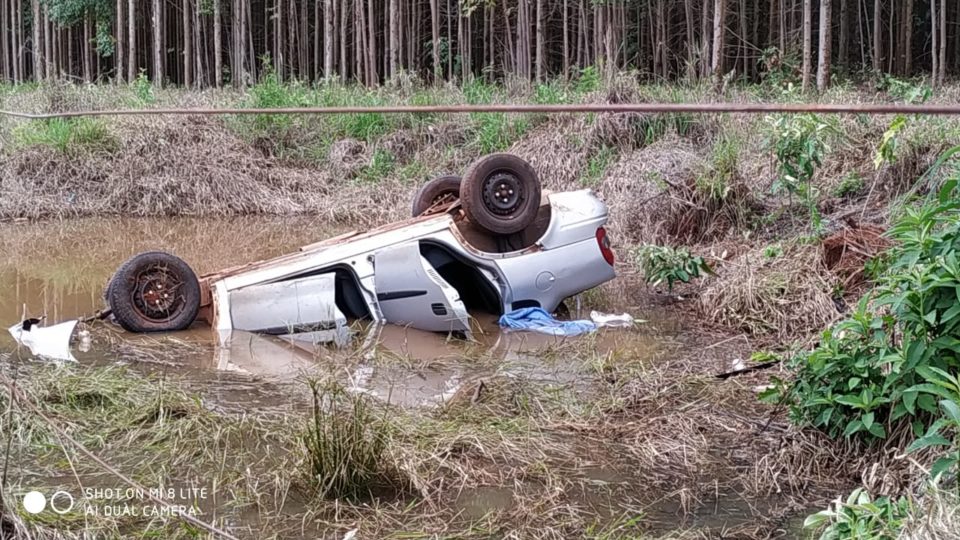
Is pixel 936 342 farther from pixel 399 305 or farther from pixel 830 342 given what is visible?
pixel 399 305

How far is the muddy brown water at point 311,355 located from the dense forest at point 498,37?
28.8 feet

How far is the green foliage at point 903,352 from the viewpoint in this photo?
298 centimetres

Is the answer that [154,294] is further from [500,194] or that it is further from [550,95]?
[550,95]

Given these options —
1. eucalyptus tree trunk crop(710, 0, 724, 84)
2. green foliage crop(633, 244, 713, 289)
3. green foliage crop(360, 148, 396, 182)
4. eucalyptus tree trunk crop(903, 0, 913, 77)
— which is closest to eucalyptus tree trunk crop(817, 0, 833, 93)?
eucalyptus tree trunk crop(710, 0, 724, 84)

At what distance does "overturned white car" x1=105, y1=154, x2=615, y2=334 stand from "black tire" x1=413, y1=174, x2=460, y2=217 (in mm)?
420

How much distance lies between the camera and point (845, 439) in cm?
356

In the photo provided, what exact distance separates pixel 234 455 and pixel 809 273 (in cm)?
459

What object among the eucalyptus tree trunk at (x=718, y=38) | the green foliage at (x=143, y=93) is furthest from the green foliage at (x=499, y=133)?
the green foliage at (x=143, y=93)

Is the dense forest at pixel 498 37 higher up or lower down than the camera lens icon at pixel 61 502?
higher up

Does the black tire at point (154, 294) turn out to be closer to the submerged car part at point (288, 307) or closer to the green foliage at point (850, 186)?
the submerged car part at point (288, 307)

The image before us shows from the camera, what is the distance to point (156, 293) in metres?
5.73

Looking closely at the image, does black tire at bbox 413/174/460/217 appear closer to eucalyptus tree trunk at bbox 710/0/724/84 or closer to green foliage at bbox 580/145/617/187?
green foliage at bbox 580/145/617/187

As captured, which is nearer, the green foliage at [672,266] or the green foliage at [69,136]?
the green foliage at [672,266]

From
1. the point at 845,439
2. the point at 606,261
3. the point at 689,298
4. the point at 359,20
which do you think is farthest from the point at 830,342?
the point at 359,20
